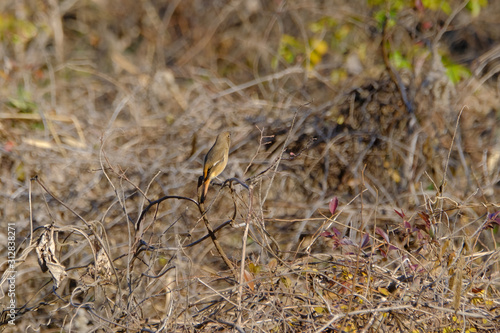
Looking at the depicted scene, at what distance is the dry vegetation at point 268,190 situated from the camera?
7.88 feet

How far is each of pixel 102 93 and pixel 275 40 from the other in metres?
2.66

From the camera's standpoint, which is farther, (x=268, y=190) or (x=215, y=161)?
(x=215, y=161)

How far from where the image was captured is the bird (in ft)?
10.2

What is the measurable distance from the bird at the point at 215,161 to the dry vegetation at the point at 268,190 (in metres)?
0.18

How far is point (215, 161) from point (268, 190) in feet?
2.24

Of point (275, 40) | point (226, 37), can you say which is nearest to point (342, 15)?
point (275, 40)

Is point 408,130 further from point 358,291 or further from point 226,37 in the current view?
point 226,37

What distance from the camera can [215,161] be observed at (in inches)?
126

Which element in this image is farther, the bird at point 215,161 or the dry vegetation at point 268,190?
the bird at point 215,161

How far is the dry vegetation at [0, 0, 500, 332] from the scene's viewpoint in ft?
7.88

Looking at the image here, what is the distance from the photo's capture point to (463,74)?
4.82 meters

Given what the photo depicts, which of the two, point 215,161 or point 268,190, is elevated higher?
point 268,190

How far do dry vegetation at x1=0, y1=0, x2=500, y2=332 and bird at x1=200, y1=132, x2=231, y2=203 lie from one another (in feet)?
0.59

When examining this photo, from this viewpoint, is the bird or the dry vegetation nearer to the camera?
the dry vegetation
